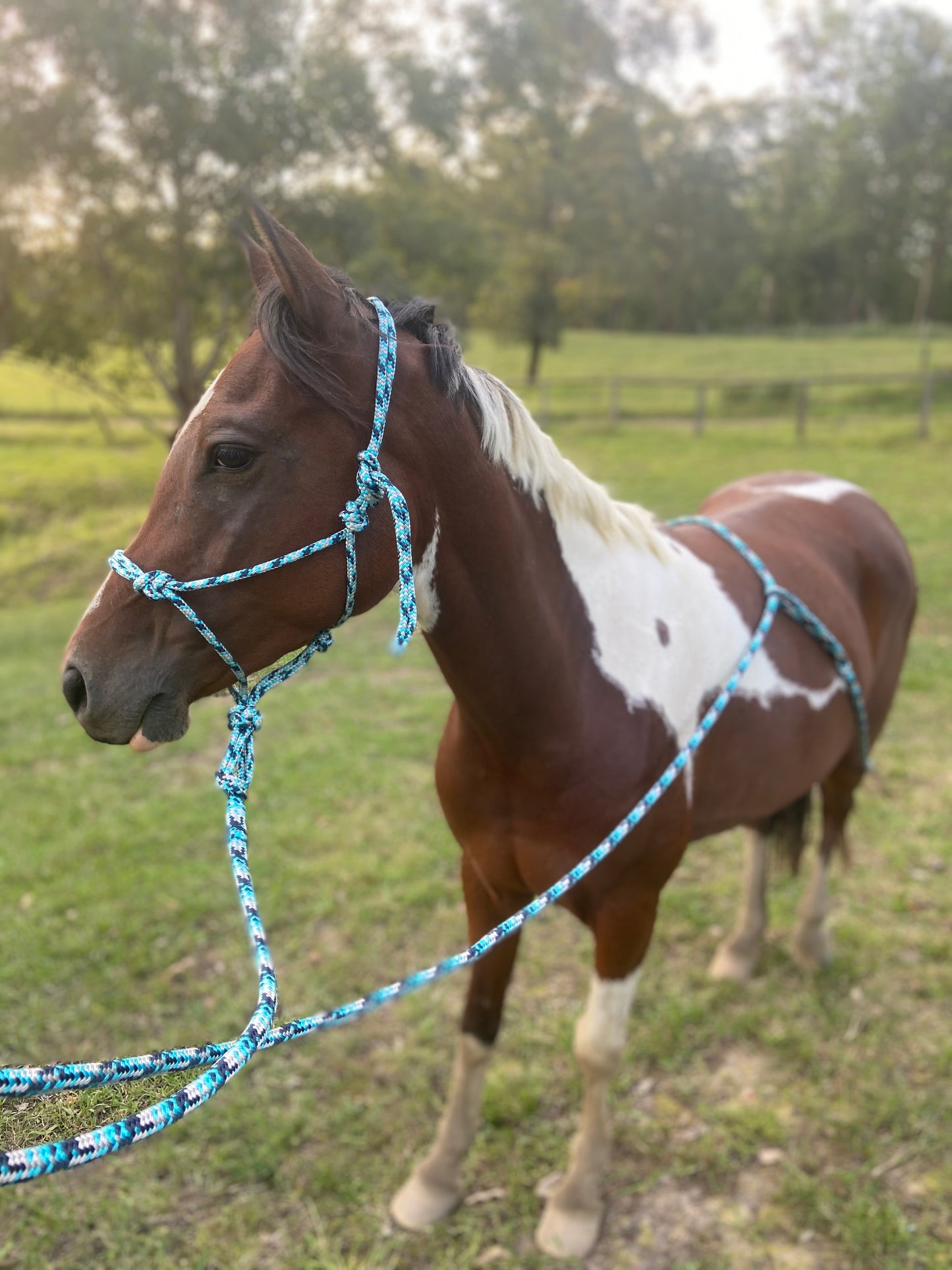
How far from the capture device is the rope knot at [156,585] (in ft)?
4.07

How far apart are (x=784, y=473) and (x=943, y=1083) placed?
2.22 metres

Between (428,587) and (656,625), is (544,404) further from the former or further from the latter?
(428,587)

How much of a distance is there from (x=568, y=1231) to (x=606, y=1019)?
610 millimetres

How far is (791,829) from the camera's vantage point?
3.07 meters

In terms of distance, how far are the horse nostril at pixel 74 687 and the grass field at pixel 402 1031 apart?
0.54 m

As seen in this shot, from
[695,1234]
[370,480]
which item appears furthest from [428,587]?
[695,1234]

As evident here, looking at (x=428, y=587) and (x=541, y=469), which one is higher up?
(x=541, y=469)

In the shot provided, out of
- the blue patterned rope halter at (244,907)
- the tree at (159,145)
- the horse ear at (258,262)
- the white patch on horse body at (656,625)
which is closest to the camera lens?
the blue patterned rope halter at (244,907)

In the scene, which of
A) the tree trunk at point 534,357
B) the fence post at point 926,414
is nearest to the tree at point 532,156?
the tree trunk at point 534,357

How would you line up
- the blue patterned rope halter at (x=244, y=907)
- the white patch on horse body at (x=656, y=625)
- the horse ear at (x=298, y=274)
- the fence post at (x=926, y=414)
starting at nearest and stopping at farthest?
the blue patterned rope halter at (x=244, y=907) → the horse ear at (x=298, y=274) → the white patch on horse body at (x=656, y=625) → the fence post at (x=926, y=414)

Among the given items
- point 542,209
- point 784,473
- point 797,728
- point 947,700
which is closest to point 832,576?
point 797,728

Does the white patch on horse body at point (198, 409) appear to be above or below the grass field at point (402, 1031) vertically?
above

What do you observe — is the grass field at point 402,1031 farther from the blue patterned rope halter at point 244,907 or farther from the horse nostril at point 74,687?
the horse nostril at point 74,687

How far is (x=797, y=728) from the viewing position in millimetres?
2391
